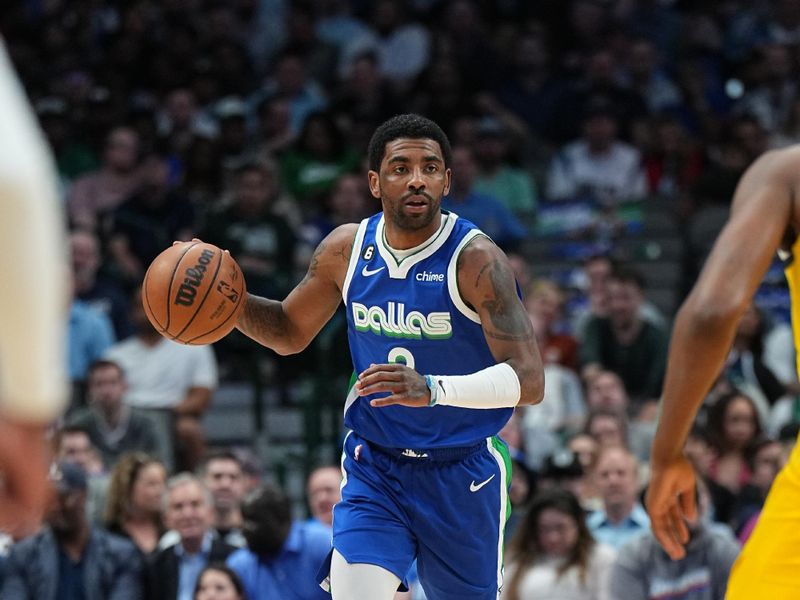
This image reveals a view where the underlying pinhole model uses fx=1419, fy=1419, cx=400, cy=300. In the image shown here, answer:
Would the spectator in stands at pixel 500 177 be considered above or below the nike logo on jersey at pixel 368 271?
above

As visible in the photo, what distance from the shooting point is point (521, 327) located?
4820 millimetres

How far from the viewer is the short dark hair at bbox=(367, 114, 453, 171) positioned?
5.09 metres

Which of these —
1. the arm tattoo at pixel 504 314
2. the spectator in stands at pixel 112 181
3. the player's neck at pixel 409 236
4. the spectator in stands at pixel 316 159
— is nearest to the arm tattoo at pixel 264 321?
the player's neck at pixel 409 236

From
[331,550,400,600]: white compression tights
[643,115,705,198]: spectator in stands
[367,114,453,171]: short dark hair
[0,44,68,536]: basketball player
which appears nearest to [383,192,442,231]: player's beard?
[367,114,453,171]: short dark hair

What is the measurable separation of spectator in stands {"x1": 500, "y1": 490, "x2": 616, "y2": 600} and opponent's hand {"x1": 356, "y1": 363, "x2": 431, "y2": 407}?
10.1ft

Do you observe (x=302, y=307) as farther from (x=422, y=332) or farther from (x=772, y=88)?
(x=772, y=88)

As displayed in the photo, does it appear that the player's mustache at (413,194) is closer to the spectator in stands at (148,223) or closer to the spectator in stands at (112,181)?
the spectator in stands at (148,223)

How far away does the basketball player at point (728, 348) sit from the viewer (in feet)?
9.14

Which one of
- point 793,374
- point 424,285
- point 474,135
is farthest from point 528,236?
point 424,285

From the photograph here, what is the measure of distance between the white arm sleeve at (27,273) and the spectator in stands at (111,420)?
729 centimetres

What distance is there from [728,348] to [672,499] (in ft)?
1.30

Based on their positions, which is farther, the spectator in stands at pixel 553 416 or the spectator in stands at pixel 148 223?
the spectator in stands at pixel 148 223

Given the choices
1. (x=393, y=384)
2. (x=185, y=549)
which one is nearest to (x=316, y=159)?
(x=185, y=549)

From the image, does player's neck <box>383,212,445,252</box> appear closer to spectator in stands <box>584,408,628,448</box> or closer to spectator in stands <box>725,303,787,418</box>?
spectator in stands <box>584,408,628,448</box>
